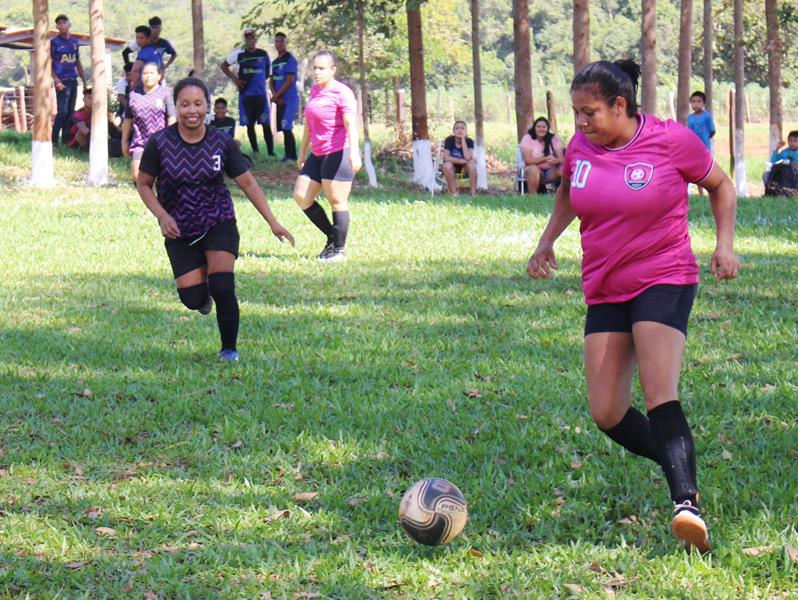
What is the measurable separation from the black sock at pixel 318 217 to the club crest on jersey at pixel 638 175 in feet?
27.9

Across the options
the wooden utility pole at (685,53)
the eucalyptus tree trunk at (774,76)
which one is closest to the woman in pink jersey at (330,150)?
the wooden utility pole at (685,53)

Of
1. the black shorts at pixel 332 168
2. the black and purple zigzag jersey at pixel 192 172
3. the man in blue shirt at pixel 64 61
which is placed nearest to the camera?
the black and purple zigzag jersey at pixel 192 172

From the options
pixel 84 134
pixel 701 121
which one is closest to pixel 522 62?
pixel 701 121

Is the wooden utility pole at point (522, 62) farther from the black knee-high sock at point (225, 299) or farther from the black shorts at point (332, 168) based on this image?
the black knee-high sock at point (225, 299)

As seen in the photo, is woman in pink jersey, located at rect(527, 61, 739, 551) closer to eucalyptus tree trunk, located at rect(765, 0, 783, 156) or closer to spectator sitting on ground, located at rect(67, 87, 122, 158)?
spectator sitting on ground, located at rect(67, 87, 122, 158)

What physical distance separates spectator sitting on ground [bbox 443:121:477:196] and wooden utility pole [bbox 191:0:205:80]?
522 cm

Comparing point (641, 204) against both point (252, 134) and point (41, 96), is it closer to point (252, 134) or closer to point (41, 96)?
point (41, 96)

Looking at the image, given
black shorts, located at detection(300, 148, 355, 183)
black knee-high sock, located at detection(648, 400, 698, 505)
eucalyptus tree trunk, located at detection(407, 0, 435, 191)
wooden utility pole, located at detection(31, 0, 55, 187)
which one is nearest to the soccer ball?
black knee-high sock, located at detection(648, 400, 698, 505)

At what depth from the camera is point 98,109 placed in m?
23.5

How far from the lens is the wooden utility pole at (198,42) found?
2534 centimetres

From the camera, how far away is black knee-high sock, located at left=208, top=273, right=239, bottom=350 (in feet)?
28.2

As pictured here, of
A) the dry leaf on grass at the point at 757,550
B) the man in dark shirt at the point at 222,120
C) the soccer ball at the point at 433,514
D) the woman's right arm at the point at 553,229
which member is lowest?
the dry leaf on grass at the point at 757,550

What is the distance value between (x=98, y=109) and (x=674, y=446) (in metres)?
20.0

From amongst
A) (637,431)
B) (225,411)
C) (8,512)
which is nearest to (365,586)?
(637,431)
